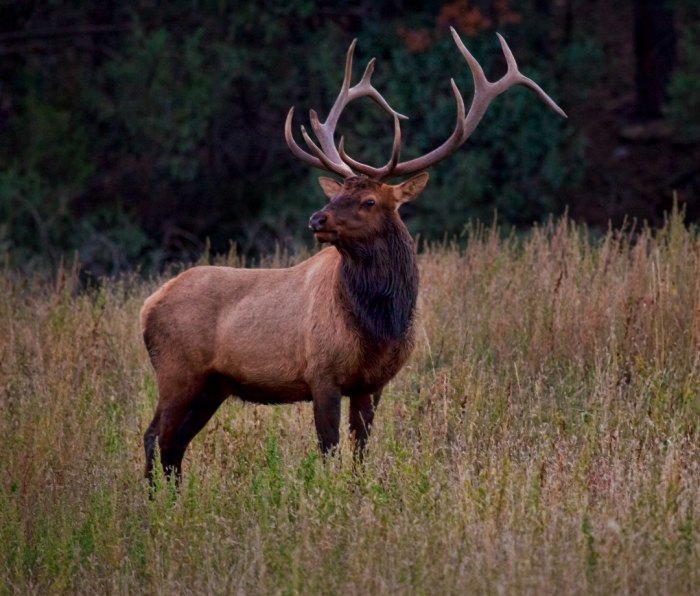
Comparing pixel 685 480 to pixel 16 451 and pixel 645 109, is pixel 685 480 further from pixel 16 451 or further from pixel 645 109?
pixel 645 109

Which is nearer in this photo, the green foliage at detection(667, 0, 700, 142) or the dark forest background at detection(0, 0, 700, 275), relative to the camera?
the green foliage at detection(667, 0, 700, 142)

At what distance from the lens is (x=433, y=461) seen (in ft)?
23.2

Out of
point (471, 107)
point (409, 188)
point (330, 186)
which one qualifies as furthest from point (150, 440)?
point (471, 107)

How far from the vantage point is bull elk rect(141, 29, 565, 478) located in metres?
7.16

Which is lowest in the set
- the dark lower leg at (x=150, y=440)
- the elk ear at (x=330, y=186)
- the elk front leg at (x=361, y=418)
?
the dark lower leg at (x=150, y=440)

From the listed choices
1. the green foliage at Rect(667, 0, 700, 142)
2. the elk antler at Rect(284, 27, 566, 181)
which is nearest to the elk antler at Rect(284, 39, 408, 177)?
the elk antler at Rect(284, 27, 566, 181)

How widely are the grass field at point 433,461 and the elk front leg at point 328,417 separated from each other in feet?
0.59

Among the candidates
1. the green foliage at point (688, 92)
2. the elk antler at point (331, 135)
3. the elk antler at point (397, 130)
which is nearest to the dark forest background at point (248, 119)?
the green foliage at point (688, 92)

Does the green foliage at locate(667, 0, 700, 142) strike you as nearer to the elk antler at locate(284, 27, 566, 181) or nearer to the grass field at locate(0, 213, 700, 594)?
the grass field at locate(0, 213, 700, 594)

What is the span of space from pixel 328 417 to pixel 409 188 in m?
1.28

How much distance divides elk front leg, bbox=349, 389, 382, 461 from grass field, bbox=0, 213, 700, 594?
10 cm

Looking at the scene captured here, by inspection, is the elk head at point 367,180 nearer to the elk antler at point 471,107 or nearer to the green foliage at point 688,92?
the elk antler at point 471,107

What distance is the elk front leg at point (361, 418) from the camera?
7254 mm

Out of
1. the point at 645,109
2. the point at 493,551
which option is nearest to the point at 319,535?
the point at 493,551
